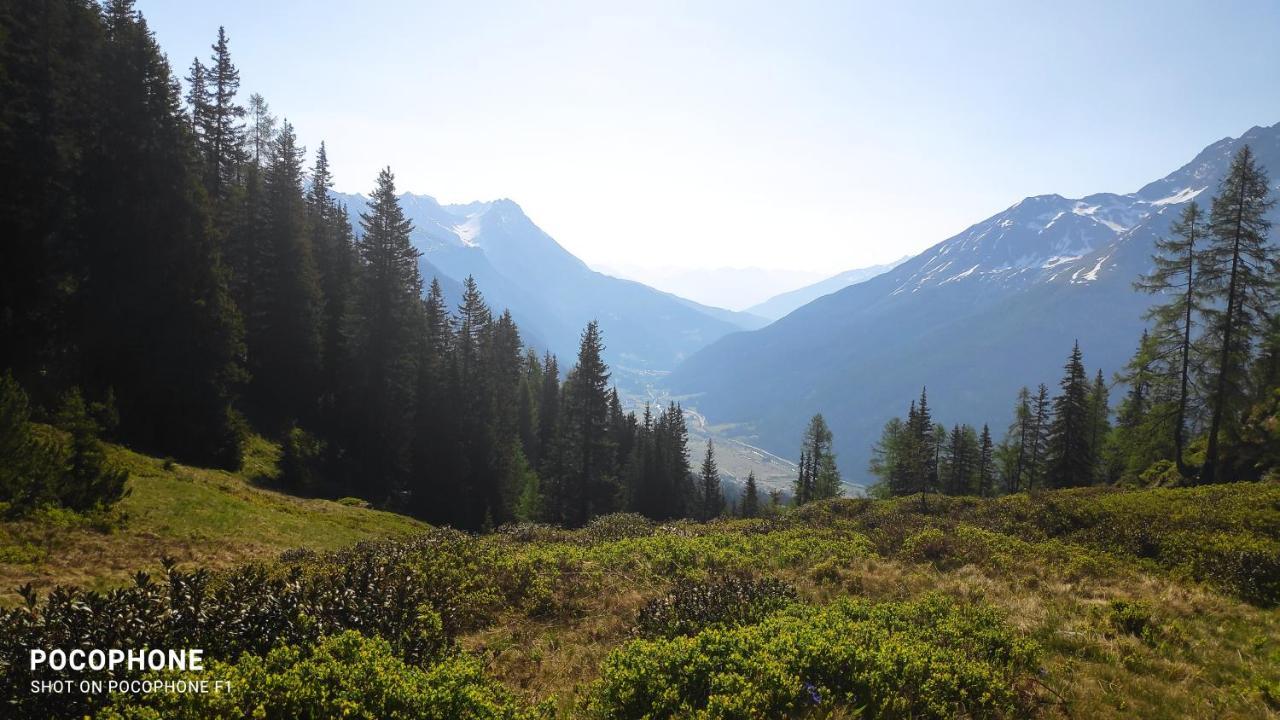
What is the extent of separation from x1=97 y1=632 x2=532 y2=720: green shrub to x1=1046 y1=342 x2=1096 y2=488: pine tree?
58.5 metres

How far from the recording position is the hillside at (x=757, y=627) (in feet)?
19.5

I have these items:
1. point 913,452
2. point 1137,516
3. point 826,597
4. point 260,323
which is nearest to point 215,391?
point 260,323

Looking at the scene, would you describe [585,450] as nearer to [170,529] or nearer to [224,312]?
[224,312]

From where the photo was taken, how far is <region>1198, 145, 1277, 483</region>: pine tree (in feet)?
89.8

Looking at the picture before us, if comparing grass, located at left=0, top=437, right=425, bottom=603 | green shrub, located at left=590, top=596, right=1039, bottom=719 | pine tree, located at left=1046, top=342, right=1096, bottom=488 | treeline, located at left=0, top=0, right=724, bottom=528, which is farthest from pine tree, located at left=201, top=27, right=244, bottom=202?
pine tree, located at left=1046, top=342, right=1096, bottom=488

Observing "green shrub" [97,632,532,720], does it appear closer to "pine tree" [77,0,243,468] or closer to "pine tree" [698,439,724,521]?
"pine tree" [77,0,243,468]

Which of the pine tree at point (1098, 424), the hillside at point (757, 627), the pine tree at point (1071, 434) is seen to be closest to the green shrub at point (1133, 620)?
the hillside at point (757, 627)

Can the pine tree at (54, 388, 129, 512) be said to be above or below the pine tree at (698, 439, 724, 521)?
above

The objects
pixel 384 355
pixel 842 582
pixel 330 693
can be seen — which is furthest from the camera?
pixel 384 355

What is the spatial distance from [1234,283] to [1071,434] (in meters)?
25.5

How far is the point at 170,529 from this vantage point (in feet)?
50.1

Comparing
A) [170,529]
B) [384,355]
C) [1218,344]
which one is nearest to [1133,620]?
[170,529]

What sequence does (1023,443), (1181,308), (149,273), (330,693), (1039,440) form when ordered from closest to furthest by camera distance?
(330,693) < (149,273) < (1181,308) < (1039,440) < (1023,443)

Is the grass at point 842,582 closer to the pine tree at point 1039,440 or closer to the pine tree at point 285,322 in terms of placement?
the pine tree at point 285,322
